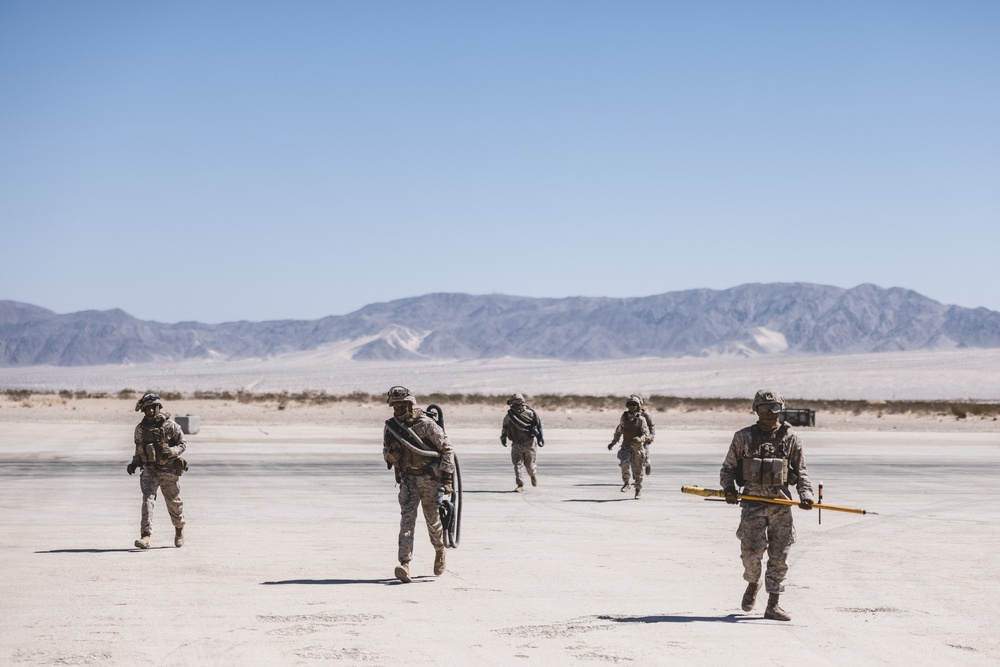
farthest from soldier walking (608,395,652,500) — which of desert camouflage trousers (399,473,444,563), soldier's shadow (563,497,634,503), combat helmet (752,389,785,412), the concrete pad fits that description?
combat helmet (752,389,785,412)

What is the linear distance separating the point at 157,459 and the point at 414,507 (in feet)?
11.9

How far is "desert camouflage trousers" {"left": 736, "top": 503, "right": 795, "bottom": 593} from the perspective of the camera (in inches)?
400

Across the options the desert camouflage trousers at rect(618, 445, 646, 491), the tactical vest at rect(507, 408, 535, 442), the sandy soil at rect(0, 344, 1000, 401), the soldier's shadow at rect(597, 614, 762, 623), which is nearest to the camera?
the soldier's shadow at rect(597, 614, 762, 623)

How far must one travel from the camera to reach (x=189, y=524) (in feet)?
54.5

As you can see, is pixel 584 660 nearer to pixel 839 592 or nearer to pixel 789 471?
pixel 789 471

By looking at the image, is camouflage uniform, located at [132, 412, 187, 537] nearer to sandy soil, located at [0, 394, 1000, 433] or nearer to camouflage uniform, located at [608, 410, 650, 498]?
camouflage uniform, located at [608, 410, 650, 498]

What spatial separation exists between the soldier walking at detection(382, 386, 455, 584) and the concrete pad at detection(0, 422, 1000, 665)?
1.99 feet

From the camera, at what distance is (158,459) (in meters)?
13.9

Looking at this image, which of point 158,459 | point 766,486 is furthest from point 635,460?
point 766,486

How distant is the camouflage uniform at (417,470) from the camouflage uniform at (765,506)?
281cm

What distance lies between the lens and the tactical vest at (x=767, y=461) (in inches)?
397

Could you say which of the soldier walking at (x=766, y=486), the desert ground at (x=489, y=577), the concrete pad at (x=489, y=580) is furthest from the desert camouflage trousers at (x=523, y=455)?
the soldier walking at (x=766, y=486)

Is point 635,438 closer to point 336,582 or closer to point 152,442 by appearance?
point 152,442

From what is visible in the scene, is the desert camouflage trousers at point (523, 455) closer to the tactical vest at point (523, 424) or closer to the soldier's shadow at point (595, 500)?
the tactical vest at point (523, 424)
